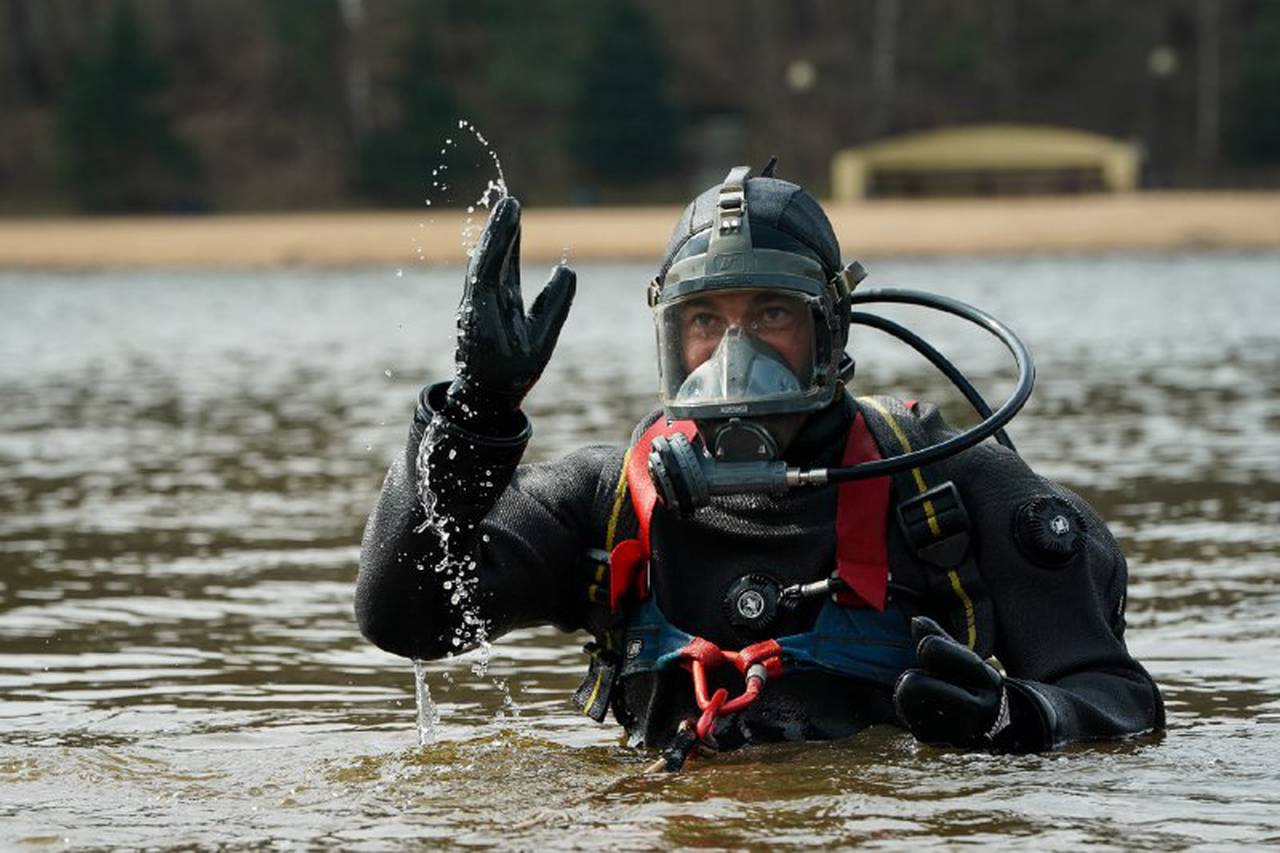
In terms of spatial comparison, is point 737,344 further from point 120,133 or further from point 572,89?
point 572,89

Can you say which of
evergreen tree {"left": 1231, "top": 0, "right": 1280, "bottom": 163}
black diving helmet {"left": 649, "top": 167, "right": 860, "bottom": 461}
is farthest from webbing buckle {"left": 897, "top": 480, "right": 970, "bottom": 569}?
evergreen tree {"left": 1231, "top": 0, "right": 1280, "bottom": 163}

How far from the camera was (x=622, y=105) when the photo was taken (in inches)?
1917

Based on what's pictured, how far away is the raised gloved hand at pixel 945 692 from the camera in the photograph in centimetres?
382

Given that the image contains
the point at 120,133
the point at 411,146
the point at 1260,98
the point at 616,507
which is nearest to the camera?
the point at 616,507

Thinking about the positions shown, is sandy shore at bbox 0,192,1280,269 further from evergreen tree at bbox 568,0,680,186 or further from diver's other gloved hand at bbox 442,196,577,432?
diver's other gloved hand at bbox 442,196,577,432

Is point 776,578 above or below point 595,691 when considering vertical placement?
above

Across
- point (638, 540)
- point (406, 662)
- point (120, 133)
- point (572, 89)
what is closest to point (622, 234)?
point (572, 89)

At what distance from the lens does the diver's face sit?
4176 mm

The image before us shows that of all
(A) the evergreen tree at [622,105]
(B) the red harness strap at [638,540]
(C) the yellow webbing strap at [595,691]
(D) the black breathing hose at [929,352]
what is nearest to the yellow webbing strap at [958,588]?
(D) the black breathing hose at [929,352]

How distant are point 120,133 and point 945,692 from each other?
45.3 metres

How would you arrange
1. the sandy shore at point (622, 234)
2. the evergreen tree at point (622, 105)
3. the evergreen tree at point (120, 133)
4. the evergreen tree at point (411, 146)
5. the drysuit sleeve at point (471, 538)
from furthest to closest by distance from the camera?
the evergreen tree at point (622, 105), the evergreen tree at point (411, 146), the evergreen tree at point (120, 133), the sandy shore at point (622, 234), the drysuit sleeve at point (471, 538)

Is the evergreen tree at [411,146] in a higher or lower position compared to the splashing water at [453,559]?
higher

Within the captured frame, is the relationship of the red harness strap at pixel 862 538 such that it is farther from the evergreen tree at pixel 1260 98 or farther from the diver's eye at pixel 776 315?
the evergreen tree at pixel 1260 98

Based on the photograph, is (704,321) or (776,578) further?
(776,578)
